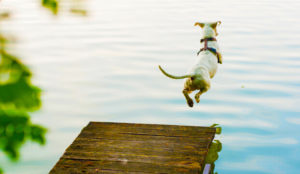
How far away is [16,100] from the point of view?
1.01m

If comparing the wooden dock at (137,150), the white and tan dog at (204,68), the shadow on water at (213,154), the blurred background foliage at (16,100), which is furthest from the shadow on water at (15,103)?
the shadow on water at (213,154)

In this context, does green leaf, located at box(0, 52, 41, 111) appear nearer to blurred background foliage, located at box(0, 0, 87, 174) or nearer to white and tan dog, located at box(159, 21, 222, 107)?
blurred background foliage, located at box(0, 0, 87, 174)

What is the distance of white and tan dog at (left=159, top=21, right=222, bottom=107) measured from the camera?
493 cm

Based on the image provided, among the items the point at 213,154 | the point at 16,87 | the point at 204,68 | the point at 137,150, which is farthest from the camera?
the point at 213,154

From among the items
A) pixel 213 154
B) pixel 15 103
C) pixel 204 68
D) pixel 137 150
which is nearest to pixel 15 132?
pixel 15 103

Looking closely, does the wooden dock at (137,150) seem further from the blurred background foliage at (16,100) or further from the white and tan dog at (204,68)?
the blurred background foliage at (16,100)

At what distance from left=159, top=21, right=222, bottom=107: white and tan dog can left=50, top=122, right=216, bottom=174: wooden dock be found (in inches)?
18.1

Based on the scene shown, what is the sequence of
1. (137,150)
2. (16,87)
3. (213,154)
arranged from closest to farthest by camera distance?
(16,87), (137,150), (213,154)

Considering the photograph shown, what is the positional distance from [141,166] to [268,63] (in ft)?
20.5

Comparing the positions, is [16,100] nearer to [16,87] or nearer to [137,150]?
[16,87]

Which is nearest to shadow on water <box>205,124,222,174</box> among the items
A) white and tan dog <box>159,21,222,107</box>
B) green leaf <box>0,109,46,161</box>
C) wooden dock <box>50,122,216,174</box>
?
wooden dock <box>50,122,216,174</box>

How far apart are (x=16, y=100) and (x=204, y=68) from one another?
4.18 meters

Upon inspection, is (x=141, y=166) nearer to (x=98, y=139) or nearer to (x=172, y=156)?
(x=172, y=156)

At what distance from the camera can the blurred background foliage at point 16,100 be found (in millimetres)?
993
